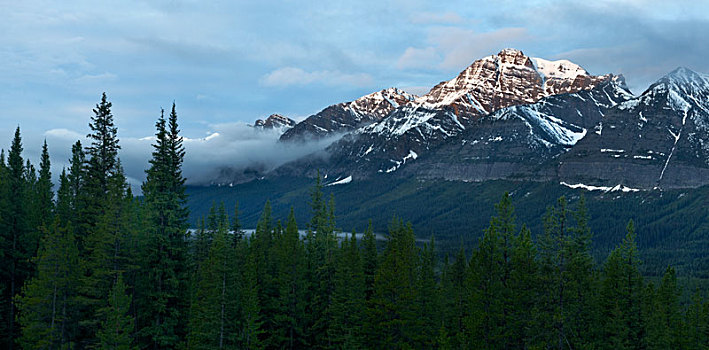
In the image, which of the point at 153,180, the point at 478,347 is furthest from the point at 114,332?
the point at 478,347

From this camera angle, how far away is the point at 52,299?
43031mm

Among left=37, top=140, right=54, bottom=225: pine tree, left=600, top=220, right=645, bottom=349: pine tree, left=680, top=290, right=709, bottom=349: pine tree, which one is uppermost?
left=37, top=140, right=54, bottom=225: pine tree

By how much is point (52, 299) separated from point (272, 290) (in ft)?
71.5

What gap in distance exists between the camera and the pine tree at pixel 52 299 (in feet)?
138

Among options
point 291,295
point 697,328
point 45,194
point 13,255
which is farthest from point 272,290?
point 697,328

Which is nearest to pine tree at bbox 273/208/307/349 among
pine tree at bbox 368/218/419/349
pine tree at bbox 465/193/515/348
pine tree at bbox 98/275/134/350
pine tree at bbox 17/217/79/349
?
pine tree at bbox 368/218/419/349

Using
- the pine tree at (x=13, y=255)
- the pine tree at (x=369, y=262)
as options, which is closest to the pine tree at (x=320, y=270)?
the pine tree at (x=369, y=262)

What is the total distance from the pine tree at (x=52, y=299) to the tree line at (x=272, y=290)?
0.44 ft

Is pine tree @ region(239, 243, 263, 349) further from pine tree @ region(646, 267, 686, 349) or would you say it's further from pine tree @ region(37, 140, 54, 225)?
pine tree @ region(646, 267, 686, 349)

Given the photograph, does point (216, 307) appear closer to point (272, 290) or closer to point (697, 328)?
point (272, 290)

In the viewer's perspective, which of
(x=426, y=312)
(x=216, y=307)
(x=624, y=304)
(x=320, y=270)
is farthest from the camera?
(x=320, y=270)

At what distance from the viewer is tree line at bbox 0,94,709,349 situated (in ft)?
141

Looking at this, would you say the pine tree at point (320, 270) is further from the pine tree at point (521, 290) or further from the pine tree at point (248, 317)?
the pine tree at point (521, 290)

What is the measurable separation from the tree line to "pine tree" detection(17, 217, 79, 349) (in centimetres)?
13
